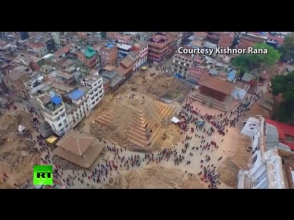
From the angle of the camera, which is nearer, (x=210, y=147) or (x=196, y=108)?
(x=210, y=147)

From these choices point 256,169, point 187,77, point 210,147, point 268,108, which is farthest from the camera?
point 187,77

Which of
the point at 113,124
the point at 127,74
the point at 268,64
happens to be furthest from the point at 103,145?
the point at 268,64

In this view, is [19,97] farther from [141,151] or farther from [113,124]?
[141,151]

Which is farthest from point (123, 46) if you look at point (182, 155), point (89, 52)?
point (182, 155)

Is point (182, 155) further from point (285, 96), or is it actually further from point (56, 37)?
point (56, 37)

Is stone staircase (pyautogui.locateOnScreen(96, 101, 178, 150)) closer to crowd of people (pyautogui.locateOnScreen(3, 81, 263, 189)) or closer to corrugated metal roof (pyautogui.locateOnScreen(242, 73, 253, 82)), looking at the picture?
crowd of people (pyautogui.locateOnScreen(3, 81, 263, 189))

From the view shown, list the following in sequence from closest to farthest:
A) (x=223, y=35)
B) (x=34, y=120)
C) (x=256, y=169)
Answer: (x=256, y=169) → (x=34, y=120) → (x=223, y=35)

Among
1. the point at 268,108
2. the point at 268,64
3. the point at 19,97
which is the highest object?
the point at 268,64
